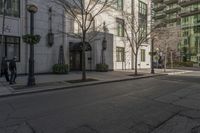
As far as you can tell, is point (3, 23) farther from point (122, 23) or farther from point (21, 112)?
point (122, 23)

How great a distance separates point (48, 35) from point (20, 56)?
12.3 ft

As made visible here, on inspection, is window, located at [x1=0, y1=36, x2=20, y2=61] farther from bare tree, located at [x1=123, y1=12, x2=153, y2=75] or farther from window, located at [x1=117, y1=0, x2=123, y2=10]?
window, located at [x1=117, y1=0, x2=123, y2=10]

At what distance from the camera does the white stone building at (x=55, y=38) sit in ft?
63.4

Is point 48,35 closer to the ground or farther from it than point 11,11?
closer to the ground

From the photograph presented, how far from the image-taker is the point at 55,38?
22.3 meters

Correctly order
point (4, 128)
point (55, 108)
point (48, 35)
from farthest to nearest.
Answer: point (48, 35) < point (55, 108) < point (4, 128)

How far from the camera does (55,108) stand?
25.2ft

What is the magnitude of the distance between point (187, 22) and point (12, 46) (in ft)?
213

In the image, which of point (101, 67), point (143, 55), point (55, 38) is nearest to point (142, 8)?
point (143, 55)

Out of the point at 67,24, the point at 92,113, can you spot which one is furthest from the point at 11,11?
the point at 92,113

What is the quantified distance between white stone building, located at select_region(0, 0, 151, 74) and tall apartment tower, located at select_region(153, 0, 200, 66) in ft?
122

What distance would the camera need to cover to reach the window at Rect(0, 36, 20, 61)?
62.3ft

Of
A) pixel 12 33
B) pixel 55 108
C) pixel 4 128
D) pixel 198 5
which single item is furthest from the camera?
pixel 198 5

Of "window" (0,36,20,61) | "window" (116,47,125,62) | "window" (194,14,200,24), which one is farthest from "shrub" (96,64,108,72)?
"window" (194,14,200,24)
